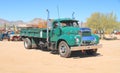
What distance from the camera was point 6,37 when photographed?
39.1 metres

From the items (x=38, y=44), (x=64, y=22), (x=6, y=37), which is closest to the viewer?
(x=64, y=22)

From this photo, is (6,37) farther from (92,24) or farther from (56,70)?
(56,70)

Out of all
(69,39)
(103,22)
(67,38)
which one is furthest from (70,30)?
(103,22)

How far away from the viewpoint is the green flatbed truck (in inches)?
612

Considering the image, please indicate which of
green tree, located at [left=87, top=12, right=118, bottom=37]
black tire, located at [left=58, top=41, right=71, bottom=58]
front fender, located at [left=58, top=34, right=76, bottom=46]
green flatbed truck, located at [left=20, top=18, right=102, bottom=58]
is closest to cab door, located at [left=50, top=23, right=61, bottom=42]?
green flatbed truck, located at [left=20, top=18, right=102, bottom=58]

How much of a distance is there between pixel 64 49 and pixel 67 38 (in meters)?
0.76

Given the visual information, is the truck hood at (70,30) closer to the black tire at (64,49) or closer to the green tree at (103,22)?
the black tire at (64,49)

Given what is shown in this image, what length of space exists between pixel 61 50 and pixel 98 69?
5.19 meters

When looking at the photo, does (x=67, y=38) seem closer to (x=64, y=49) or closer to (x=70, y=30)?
(x=64, y=49)

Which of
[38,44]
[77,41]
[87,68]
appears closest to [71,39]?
[77,41]

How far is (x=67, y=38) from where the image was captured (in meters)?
15.7

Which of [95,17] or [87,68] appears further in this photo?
[95,17]

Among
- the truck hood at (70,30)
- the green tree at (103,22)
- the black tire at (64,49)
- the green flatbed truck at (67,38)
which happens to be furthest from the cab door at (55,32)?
the green tree at (103,22)

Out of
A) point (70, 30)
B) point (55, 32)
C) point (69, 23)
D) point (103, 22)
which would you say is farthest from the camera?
point (103, 22)
